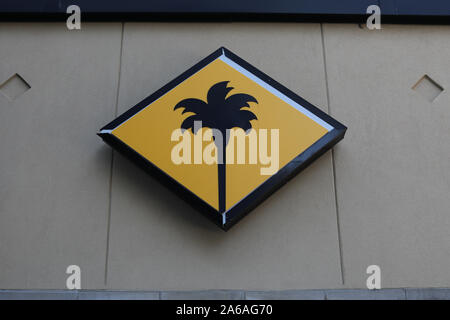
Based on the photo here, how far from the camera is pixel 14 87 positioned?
5.61m

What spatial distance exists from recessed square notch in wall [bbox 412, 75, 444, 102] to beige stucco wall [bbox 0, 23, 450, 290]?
0.06 m

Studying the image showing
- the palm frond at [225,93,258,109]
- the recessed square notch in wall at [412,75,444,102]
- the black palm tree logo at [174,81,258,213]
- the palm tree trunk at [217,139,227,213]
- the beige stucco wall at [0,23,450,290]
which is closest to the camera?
the palm tree trunk at [217,139,227,213]

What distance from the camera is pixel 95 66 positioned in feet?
18.5

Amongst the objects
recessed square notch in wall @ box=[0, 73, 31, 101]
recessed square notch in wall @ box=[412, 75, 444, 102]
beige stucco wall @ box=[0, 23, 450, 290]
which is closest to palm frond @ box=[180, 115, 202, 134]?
beige stucco wall @ box=[0, 23, 450, 290]

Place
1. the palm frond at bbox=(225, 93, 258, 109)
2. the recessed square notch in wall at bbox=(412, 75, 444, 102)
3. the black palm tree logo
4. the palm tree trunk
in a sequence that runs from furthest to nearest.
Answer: the recessed square notch in wall at bbox=(412, 75, 444, 102)
the palm frond at bbox=(225, 93, 258, 109)
the black palm tree logo
the palm tree trunk

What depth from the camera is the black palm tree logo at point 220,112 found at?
504 centimetres

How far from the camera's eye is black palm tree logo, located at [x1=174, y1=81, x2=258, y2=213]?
16.5 feet

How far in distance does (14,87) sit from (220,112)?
2527 mm

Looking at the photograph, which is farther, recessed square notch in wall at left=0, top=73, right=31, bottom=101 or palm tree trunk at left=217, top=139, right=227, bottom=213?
recessed square notch in wall at left=0, top=73, right=31, bottom=101

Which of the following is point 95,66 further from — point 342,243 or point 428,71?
point 428,71

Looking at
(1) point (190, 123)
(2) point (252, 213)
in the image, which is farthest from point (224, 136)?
(2) point (252, 213)

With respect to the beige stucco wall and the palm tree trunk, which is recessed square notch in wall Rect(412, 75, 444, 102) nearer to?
the beige stucco wall

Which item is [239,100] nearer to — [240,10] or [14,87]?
[240,10]
